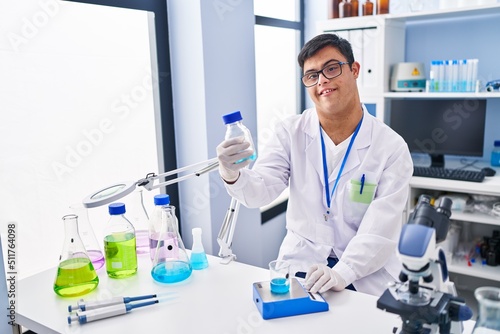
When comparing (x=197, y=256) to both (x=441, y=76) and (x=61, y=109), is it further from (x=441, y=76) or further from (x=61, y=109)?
(x=441, y=76)

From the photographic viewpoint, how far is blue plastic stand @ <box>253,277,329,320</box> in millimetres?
1163

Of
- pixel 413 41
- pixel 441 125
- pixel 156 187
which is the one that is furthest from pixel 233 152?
pixel 413 41

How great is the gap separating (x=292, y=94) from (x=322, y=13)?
620 mm

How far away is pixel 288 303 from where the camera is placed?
3.84 feet

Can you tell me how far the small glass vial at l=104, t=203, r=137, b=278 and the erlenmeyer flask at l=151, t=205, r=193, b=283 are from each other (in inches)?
3.3

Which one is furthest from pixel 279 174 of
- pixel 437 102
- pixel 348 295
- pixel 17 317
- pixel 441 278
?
pixel 437 102

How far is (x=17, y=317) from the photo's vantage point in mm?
1261

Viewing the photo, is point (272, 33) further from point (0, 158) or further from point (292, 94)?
point (0, 158)

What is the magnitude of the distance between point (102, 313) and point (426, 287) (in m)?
0.82

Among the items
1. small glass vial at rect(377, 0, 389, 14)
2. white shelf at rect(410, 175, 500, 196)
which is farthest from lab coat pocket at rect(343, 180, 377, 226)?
small glass vial at rect(377, 0, 389, 14)

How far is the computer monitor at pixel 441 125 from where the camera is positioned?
2.65 metres

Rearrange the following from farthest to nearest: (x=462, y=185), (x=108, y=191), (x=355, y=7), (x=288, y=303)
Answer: (x=355, y=7), (x=462, y=185), (x=108, y=191), (x=288, y=303)

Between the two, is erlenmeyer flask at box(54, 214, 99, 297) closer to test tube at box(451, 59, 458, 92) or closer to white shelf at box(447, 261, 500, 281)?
white shelf at box(447, 261, 500, 281)

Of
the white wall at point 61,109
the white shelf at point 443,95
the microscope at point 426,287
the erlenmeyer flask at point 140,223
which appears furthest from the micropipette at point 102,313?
the white shelf at point 443,95
